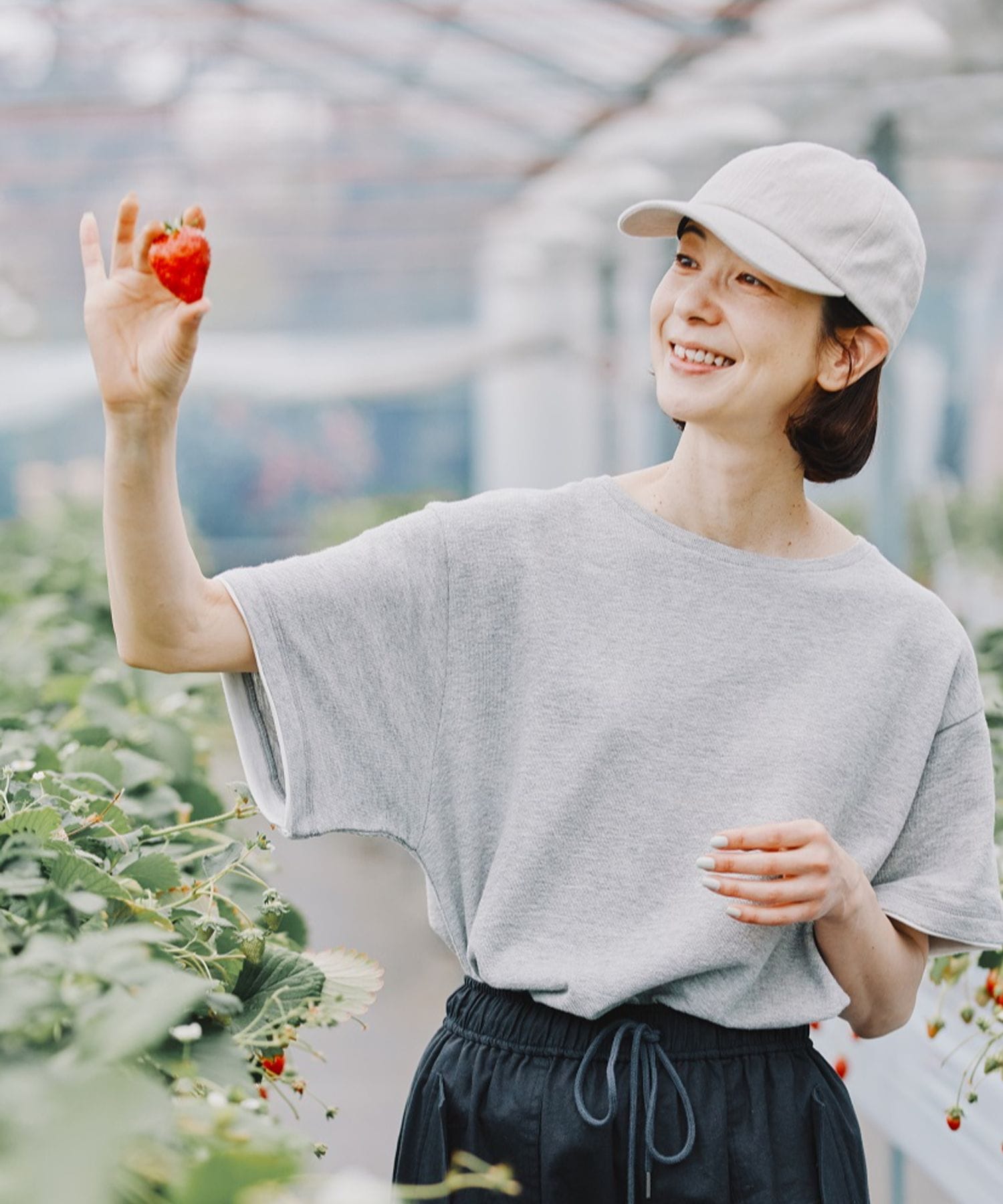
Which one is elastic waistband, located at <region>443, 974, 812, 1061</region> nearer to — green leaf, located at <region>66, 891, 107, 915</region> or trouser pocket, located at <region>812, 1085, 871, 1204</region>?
trouser pocket, located at <region>812, 1085, 871, 1204</region>

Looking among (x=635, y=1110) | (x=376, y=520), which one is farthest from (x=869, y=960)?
(x=376, y=520)

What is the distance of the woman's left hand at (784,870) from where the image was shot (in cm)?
133

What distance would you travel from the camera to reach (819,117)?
6039 millimetres

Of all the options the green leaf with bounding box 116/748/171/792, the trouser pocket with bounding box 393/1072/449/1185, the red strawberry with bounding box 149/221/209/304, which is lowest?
the trouser pocket with bounding box 393/1072/449/1185

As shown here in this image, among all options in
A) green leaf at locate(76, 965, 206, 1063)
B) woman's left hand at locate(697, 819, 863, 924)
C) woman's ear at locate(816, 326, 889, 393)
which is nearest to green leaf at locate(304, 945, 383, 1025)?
woman's left hand at locate(697, 819, 863, 924)

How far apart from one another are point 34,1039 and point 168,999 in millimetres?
175

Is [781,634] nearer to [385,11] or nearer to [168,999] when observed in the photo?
[168,999]

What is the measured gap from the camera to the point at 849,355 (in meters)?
1.57

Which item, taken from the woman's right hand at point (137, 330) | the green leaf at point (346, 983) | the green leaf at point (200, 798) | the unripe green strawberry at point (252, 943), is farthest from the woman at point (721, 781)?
the green leaf at point (200, 798)

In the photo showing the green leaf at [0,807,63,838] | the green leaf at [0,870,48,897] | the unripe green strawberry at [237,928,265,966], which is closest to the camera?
the green leaf at [0,870,48,897]

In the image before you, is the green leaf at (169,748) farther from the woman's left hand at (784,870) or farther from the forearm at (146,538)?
the woman's left hand at (784,870)

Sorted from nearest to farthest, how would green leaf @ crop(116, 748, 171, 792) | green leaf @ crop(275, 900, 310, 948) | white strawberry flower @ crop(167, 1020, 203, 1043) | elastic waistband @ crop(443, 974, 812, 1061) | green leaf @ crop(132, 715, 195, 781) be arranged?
white strawberry flower @ crop(167, 1020, 203, 1043) < elastic waistband @ crop(443, 974, 812, 1061) < green leaf @ crop(275, 900, 310, 948) < green leaf @ crop(116, 748, 171, 792) < green leaf @ crop(132, 715, 195, 781)

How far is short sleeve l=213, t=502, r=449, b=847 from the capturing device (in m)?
1.45

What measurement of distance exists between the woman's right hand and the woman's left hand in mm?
575
